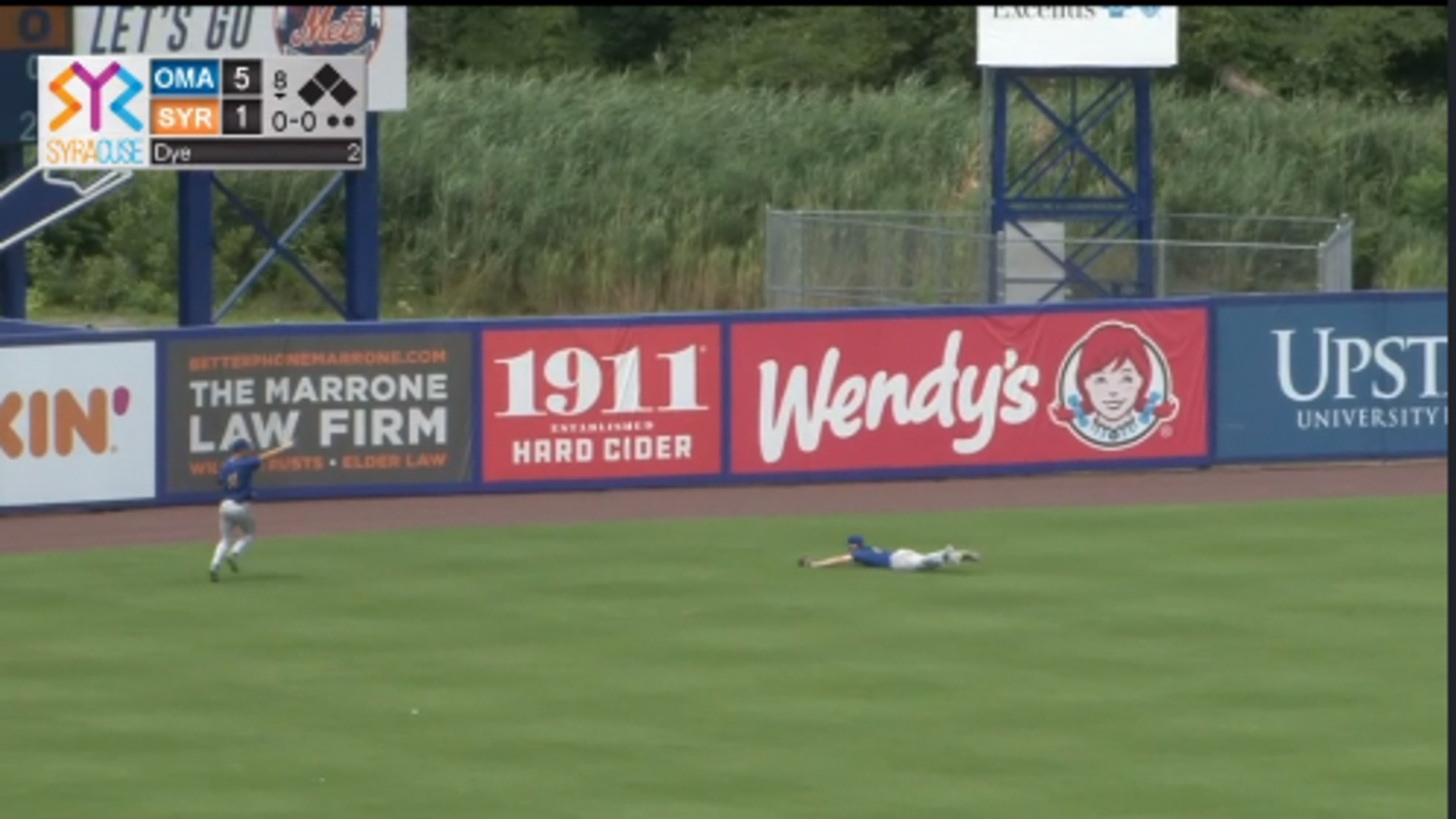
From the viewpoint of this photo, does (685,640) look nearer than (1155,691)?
No

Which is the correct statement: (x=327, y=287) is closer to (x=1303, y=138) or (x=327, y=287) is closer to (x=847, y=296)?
(x=847, y=296)

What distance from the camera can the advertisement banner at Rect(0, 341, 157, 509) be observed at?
26.4 metres

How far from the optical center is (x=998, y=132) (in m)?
41.1

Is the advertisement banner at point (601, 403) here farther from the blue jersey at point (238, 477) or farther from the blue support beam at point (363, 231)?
the blue jersey at point (238, 477)

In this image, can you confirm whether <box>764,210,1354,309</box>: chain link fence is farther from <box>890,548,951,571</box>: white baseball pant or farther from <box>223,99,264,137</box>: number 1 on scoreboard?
<box>890,548,951,571</box>: white baseball pant

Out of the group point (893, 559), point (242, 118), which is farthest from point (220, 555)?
point (242, 118)

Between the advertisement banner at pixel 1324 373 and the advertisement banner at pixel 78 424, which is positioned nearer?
the advertisement banner at pixel 78 424

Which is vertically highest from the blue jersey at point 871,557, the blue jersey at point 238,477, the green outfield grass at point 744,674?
the blue jersey at point 238,477

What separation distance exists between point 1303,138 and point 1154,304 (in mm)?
23674

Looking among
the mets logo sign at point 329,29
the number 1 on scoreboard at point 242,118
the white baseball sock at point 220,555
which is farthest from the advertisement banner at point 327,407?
the mets logo sign at point 329,29

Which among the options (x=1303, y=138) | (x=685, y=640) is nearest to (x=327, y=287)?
(x=1303, y=138)

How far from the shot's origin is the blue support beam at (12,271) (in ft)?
112

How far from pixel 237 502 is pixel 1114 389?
10.2 m
